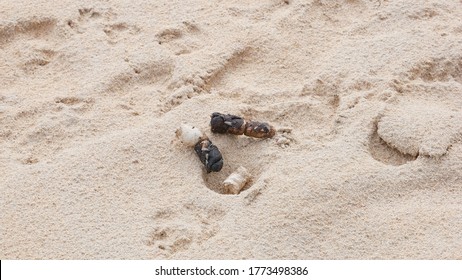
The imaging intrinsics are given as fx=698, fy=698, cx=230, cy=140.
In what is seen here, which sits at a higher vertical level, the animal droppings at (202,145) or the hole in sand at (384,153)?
the hole in sand at (384,153)

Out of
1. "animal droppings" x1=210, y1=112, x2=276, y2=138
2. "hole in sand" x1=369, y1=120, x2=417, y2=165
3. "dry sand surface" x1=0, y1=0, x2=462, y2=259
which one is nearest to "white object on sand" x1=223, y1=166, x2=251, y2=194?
"dry sand surface" x1=0, y1=0, x2=462, y2=259

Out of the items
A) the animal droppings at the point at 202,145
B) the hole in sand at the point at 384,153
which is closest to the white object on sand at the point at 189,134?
the animal droppings at the point at 202,145

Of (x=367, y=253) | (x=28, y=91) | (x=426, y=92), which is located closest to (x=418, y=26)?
(x=426, y=92)

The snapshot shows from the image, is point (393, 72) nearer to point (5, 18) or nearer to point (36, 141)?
point (36, 141)

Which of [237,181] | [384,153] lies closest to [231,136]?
[237,181]

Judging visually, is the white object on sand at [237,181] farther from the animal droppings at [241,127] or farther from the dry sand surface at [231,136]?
the animal droppings at [241,127]
